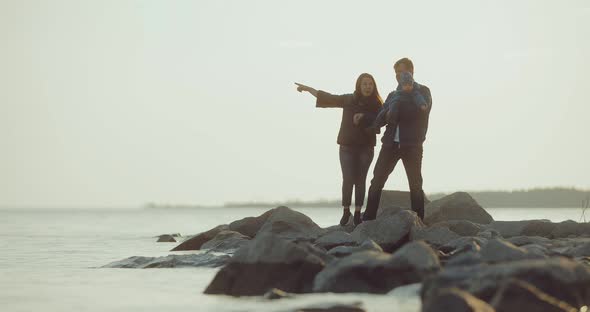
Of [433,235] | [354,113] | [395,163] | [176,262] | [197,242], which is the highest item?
[354,113]

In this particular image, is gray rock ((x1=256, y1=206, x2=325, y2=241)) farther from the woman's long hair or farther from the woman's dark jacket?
the woman's long hair

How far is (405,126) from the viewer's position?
37.3 ft

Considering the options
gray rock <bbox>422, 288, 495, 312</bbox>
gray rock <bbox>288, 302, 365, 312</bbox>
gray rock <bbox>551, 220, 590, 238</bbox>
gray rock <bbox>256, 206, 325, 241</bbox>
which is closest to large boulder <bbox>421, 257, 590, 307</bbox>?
gray rock <bbox>422, 288, 495, 312</bbox>

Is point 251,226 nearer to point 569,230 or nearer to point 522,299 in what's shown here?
point 569,230

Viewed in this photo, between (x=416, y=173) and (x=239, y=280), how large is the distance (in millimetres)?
4188

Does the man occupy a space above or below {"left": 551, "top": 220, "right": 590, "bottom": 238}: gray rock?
above

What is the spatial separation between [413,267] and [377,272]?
324 millimetres

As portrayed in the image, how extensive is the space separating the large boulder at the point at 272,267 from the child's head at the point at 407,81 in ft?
12.9

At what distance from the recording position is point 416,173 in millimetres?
11531

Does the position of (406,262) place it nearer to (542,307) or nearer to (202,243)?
(542,307)

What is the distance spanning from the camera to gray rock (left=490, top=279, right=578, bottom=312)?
603 cm

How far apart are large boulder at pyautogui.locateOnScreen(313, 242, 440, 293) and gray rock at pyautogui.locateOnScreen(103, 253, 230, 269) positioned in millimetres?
3686

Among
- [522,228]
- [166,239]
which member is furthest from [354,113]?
[166,239]

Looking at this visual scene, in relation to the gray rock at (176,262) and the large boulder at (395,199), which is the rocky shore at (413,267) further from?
the large boulder at (395,199)
